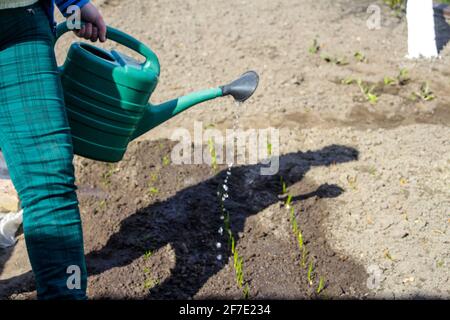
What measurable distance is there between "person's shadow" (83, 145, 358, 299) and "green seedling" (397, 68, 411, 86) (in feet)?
2.98

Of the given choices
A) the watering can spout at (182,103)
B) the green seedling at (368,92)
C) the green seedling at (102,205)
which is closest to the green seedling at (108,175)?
the green seedling at (102,205)

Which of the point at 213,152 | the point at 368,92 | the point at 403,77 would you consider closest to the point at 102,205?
the point at 213,152

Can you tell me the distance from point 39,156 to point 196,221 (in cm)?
119

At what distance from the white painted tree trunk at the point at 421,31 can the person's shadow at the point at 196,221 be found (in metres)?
1.33

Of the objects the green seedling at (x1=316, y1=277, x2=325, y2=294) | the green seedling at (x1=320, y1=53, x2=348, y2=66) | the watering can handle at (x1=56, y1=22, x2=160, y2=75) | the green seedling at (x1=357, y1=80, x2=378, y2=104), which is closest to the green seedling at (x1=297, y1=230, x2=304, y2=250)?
the green seedling at (x1=316, y1=277, x2=325, y2=294)

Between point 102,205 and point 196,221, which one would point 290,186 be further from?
point 102,205

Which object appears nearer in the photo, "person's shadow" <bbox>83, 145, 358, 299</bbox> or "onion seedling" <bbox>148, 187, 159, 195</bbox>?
"person's shadow" <bbox>83, 145, 358, 299</bbox>

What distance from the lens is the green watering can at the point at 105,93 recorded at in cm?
240

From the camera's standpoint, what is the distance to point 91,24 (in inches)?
90.2

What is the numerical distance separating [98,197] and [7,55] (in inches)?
52.6

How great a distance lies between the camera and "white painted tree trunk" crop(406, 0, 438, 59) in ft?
14.8

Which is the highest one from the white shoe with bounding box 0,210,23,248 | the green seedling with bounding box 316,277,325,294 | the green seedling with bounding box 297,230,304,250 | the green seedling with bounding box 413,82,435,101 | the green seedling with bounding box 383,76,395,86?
the green seedling with bounding box 383,76,395,86

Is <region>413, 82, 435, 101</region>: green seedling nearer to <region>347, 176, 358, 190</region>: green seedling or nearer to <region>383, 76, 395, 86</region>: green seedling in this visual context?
<region>383, 76, 395, 86</region>: green seedling

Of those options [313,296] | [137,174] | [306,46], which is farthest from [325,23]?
[313,296]
